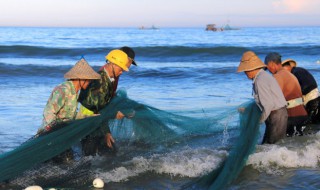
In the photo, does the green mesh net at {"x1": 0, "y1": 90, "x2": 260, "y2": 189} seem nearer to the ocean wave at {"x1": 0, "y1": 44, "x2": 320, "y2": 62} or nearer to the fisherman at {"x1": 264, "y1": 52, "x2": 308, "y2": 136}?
the fisherman at {"x1": 264, "y1": 52, "x2": 308, "y2": 136}

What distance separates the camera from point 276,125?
19.9 ft

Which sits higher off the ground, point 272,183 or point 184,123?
point 184,123

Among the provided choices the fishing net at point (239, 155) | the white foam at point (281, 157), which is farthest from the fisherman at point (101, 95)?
the white foam at point (281, 157)

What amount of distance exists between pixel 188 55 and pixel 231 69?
315 inches

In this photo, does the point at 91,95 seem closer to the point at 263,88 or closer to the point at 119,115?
the point at 119,115

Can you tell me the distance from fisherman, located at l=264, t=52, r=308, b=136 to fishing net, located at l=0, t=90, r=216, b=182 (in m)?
1.37

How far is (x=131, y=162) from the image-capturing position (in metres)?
5.77

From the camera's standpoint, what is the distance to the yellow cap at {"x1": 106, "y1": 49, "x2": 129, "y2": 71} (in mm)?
5352

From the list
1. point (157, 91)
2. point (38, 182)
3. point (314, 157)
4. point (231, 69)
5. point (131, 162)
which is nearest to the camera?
point (38, 182)

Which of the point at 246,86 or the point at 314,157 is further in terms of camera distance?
the point at 246,86

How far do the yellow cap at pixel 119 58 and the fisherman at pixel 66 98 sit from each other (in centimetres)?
32

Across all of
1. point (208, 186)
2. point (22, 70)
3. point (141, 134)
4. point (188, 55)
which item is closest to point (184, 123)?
point (141, 134)

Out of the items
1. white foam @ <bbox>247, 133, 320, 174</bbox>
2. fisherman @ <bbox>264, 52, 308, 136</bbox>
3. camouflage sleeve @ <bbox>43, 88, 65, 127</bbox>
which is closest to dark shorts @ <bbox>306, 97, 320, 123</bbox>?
fisherman @ <bbox>264, 52, 308, 136</bbox>

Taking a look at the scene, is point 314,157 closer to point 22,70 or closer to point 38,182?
point 38,182
